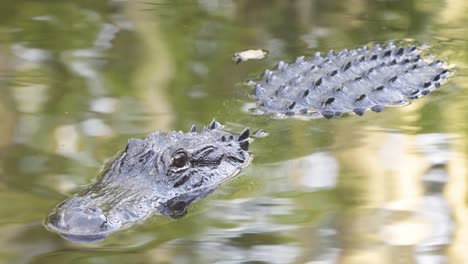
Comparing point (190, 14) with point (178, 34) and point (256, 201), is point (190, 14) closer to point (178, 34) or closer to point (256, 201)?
point (178, 34)

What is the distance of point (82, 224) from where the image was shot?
3.37m

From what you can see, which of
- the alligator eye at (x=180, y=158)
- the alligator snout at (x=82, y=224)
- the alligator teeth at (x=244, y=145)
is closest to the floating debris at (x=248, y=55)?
the alligator teeth at (x=244, y=145)

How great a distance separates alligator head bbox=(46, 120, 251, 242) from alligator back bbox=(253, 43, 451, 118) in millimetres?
1039

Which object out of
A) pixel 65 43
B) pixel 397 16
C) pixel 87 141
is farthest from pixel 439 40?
pixel 87 141

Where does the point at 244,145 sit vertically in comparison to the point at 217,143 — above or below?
below

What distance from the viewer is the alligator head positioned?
3.43 metres

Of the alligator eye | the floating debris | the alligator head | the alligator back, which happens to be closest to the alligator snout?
the alligator head

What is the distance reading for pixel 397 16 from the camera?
8555 mm

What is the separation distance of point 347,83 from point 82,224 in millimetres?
2775

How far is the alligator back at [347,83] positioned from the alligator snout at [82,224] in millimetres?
2146

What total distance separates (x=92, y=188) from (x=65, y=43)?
3.30 meters

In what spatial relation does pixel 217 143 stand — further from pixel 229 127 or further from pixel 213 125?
pixel 229 127

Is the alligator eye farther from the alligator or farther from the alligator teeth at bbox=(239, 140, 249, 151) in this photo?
the alligator teeth at bbox=(239, 140, 249, 151)

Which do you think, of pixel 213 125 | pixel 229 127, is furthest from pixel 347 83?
pixel 213 125
